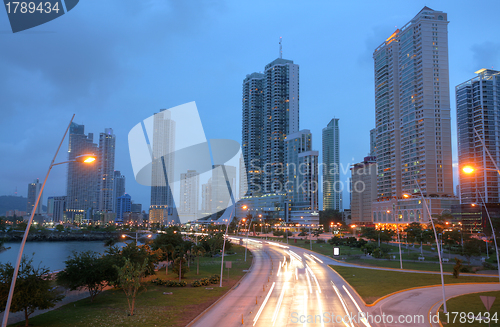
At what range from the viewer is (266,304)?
29.6 m

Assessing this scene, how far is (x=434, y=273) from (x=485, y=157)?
452 feet

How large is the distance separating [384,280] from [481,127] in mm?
153853

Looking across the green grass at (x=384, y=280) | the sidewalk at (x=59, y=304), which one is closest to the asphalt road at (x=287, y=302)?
the green grass at (x=384, y=280)

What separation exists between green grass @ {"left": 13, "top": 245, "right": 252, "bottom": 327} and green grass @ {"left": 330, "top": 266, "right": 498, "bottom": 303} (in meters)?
14.8

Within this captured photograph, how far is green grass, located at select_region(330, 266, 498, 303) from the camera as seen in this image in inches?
1362

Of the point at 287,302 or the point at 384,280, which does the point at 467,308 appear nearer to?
the point at 384,280

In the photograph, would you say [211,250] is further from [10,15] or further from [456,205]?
[456,205]

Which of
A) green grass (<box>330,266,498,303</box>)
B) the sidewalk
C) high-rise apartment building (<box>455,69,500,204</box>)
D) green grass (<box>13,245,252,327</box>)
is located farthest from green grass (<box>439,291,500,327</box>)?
high-rise apartment building (<box>455,69,500,204</box>)

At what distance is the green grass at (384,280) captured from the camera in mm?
34594

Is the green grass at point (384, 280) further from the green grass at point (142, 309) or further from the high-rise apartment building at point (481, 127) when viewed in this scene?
the high-rise apartment building at point (481, 127)

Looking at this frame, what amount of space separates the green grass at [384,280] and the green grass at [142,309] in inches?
583

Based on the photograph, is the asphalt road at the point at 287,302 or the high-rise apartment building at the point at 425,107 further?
the high-rise apartment building at the point at 425,107

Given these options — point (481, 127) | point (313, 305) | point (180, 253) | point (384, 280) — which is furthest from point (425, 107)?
point (313, 305)

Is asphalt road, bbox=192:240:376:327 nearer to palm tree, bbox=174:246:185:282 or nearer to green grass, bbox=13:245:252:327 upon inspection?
green grass, bbox=13:245:252:327
